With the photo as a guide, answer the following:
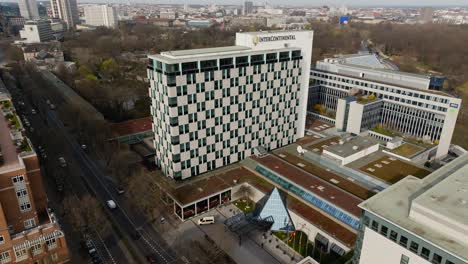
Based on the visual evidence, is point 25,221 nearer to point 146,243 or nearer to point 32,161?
point 32,161

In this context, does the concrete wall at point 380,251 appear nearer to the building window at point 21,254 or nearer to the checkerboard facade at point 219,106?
the checkerboard facade at point 219,106

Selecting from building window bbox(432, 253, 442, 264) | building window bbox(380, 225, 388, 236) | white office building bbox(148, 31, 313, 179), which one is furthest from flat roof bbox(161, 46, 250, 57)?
building window bbox(432, 253, 442, 264)

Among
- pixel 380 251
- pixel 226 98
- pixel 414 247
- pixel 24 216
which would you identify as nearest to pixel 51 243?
pixel 24 216

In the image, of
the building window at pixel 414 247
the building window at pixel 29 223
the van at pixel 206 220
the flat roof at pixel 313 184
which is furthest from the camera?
the van at pixel 206 220

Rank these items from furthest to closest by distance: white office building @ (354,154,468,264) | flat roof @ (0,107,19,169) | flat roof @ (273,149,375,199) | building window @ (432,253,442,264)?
flat roof @ (273,149,375,199) < flat roof @ (0,107,19,169) < building window @ (432,253,442,264) < white office building @ (354,154,468,264)

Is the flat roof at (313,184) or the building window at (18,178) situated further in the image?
the flat roof at (313,184)

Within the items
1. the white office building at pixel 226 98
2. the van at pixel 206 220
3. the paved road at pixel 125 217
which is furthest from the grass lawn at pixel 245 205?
the paved road at pixel 125 217

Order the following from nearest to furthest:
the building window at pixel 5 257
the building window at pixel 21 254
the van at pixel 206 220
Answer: the building window at pixel 5 257, the building window at pixel 21 254, the van at pixel 206 220

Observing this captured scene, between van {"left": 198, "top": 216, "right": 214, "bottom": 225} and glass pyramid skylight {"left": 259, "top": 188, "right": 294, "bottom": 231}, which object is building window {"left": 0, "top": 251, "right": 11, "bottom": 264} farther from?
glass pyramid skylight {"left": 259, "top": 188, "right": 294, "bottom": 231}

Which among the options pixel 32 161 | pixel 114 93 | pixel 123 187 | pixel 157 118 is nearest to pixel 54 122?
pixel 114 93
